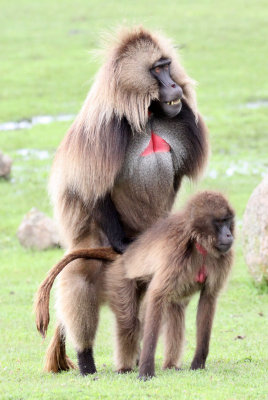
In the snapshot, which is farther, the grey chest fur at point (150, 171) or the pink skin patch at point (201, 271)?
the grey chest fur at point (150, 171)

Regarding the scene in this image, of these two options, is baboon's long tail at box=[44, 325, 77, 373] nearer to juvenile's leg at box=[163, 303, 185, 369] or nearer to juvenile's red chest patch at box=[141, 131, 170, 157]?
juvenile's leg at box=[163, 303, 185, 369]

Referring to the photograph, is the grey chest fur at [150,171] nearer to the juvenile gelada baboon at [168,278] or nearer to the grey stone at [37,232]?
the juvenile gelada baboon at [168,278]

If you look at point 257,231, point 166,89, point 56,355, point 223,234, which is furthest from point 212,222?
point 257,231

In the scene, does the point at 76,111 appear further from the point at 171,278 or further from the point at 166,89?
the point at 171,278

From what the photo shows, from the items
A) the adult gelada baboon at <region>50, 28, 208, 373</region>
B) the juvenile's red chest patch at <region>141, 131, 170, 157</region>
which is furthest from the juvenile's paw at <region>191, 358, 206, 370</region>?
the juvenile's red chest patch at <region>141, 131, 170, 157</region>

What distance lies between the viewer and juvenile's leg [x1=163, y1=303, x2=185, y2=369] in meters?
6.26

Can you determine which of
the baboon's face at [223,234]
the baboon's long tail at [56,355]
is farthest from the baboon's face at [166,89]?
the baboon's long tail at [56,355]

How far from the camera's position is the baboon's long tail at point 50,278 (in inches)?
237

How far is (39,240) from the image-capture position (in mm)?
12336

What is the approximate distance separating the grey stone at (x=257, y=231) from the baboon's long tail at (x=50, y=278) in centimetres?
306

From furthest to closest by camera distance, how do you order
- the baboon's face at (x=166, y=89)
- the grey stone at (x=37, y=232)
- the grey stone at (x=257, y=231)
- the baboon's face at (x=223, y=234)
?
1. the grey stone at (x=37, y=232)
2. the grey stone at (x=257, y=231)
3. the baboon's face at (x=166, y=89)
4. the baboon's face at (x=223, y=234)

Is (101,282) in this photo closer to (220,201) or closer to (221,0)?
(220,201)

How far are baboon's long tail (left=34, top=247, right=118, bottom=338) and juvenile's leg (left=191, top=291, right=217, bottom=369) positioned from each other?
2.31ft

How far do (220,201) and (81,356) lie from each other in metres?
1.57
